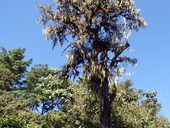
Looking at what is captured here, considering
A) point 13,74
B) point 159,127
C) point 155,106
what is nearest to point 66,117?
point 159,127

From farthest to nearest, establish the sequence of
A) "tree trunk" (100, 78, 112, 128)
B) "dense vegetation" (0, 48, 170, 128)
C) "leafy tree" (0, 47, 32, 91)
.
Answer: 1. "leafy tree" (0, 47, 32, 91)
2. "dense vegetation" (0, 48, 170, 128)
3. "tree trunk" (100, 78, 112, 128)

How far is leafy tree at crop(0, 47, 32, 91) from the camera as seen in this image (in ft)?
198

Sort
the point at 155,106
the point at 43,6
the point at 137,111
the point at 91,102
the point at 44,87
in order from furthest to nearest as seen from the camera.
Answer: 1. the point at 44,87
2. the point at 155,106
3. the point at 137,111
4. the point at 91,102
5. the point at 43,6

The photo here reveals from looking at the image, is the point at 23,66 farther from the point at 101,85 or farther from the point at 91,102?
the point at 101,85

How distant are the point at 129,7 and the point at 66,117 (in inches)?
571

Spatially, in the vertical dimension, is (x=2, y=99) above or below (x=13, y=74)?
below

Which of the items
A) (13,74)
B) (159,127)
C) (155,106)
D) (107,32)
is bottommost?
(107,32)

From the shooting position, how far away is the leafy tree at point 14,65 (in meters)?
60.5

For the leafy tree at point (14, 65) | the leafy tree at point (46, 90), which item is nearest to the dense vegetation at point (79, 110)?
the leafy tree at point (46, 90)

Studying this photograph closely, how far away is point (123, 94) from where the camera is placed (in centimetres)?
3444

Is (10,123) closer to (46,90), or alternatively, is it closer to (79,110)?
(79,110)

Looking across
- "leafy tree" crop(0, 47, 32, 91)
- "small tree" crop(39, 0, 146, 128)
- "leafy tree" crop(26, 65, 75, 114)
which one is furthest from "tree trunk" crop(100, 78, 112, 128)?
"leafy tree" crop(0, 47, 32, 91)

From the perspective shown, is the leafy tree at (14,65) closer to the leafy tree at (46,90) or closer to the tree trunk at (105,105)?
the leafy tree at (46,90)

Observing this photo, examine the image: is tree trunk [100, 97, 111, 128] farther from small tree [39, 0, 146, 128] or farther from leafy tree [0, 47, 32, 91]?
leafy tree [0, 47, 32, 91]
